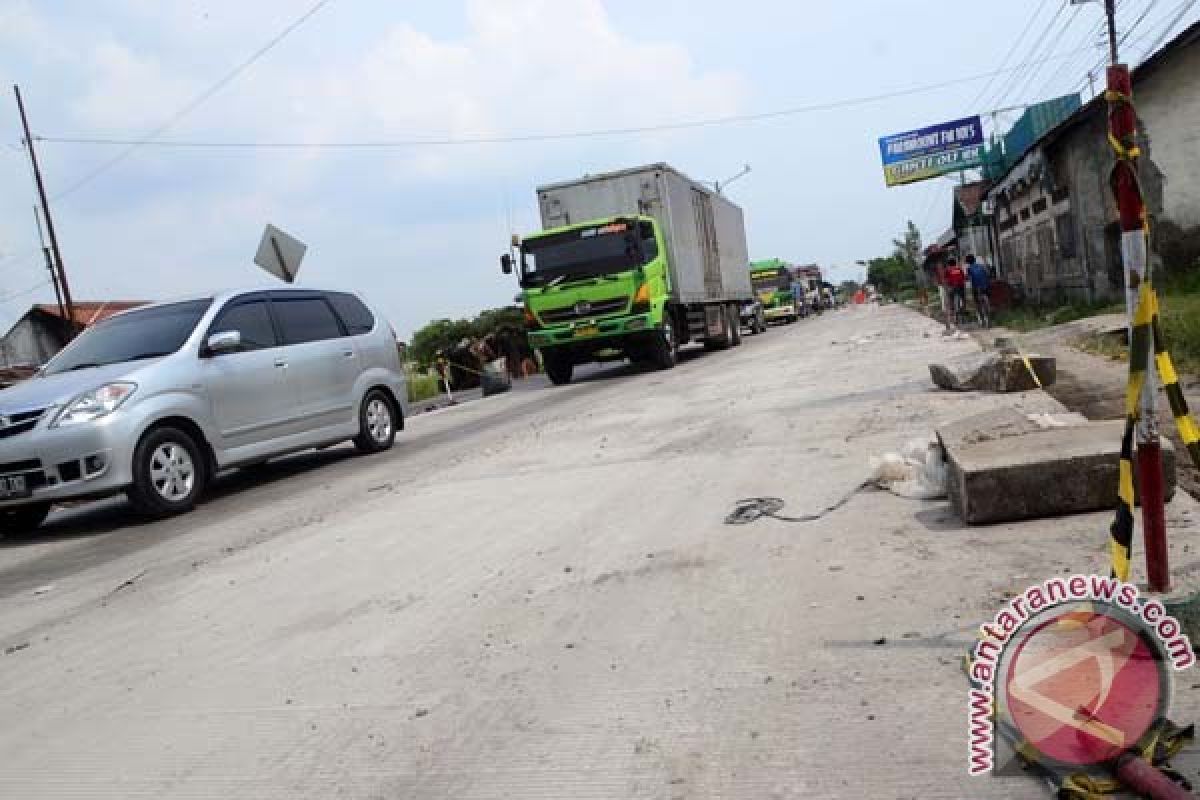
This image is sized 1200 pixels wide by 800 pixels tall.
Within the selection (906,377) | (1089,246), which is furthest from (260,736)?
(1089,246)

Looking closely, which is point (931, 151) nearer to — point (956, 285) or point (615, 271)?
point (956, 285)

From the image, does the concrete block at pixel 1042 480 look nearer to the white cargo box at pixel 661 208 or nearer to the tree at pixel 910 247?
the white cargo box at pixel 661 208

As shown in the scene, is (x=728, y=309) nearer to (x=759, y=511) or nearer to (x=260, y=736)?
(x=759, y=511)

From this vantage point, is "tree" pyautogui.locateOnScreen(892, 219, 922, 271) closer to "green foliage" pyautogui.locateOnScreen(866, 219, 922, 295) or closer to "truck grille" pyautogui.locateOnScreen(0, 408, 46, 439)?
"green foliage" pyautogui.locateOnScreen(866, 219, 922, 295)

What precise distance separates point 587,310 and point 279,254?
561 cm

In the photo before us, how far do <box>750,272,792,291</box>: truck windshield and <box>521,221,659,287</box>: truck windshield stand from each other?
3222 cm

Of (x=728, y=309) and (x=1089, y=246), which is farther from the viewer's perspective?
(x=728, y=309)

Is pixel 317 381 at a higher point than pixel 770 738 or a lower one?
higher

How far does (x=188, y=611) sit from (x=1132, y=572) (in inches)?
167

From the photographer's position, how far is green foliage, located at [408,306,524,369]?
3284 centimetres

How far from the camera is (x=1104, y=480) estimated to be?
14.6ft

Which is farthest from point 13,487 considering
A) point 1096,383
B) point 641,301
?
point 641,301

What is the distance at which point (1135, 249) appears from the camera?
3072mm

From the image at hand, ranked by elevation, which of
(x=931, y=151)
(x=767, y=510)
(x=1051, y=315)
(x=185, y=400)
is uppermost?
(x=931, y=151)
